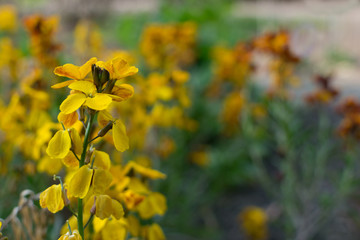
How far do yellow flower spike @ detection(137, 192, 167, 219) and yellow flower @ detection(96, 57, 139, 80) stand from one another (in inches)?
12.4

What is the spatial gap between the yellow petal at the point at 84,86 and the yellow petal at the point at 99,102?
0.08ft

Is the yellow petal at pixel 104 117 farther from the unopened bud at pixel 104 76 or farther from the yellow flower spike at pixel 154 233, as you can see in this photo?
the yellow flower spike at pixel 154 233

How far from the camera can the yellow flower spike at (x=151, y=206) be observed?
0.90 m

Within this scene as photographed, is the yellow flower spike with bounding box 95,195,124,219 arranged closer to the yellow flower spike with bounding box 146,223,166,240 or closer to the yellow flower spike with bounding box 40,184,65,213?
the yellow flower spike with bounding box 40,184,65,213

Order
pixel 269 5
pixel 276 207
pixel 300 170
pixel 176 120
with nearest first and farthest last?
pixel 176 120 < pixel 276 207 < pixel 300 170 < pixel 269 5

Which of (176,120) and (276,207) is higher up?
(176,120)

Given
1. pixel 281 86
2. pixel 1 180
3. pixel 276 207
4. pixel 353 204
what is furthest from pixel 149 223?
pixel 353 204

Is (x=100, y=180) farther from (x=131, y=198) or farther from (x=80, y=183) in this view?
(x=131, y=198)

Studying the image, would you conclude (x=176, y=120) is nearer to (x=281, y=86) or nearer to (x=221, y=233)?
(x=281, y=86)

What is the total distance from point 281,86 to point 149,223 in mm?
1235

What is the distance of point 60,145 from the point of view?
0.68 metres

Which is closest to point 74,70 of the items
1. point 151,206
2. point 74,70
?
point 74,70

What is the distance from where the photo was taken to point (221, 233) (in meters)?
2.46

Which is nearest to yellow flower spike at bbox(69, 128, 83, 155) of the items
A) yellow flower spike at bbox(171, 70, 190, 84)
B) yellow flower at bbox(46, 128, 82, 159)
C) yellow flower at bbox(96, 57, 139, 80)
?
yellow flower at bbox(46, 128, 82, 159)
